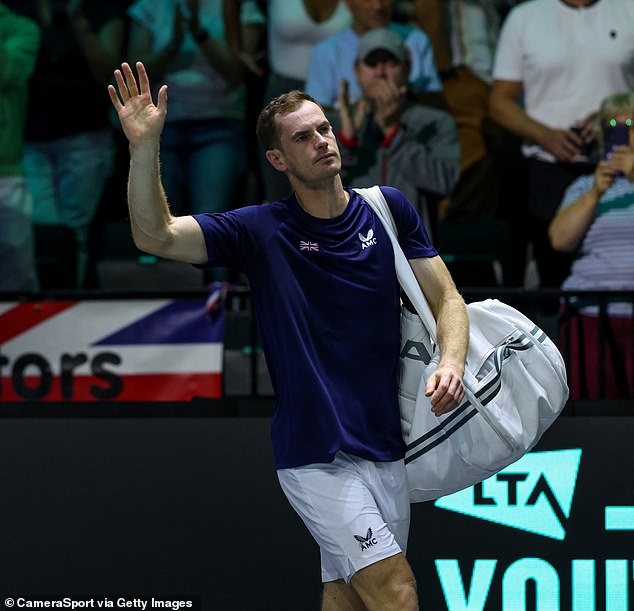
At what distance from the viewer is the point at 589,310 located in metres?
6.57

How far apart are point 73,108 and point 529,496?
15.1 feet

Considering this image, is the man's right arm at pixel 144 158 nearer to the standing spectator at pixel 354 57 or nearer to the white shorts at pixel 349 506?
the white shorts at pixel 349 506

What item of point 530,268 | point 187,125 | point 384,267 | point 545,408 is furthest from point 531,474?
point 187,125

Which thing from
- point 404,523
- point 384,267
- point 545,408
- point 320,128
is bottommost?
point 404,523

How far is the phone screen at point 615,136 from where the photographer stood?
6941 millimetres

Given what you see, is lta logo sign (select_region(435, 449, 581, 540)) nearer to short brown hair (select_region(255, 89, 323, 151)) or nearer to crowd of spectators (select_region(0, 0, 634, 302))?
short brown hair (select_region(255, 89, 323, 151))

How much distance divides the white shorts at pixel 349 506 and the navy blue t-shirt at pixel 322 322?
2.1 inches

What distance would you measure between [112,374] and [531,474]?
3.07 metres

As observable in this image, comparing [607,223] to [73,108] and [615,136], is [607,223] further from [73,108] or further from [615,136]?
[73,108]

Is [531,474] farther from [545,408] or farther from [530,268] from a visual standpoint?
[530,268]

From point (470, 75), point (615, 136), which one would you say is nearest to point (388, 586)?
point (615, 136)

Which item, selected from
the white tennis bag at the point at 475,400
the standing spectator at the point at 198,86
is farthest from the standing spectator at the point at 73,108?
the white tennis bag at the point at 475,400

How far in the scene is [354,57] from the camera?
25.8 ft

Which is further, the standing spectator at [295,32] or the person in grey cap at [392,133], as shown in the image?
the standing spectator at [295,32]
